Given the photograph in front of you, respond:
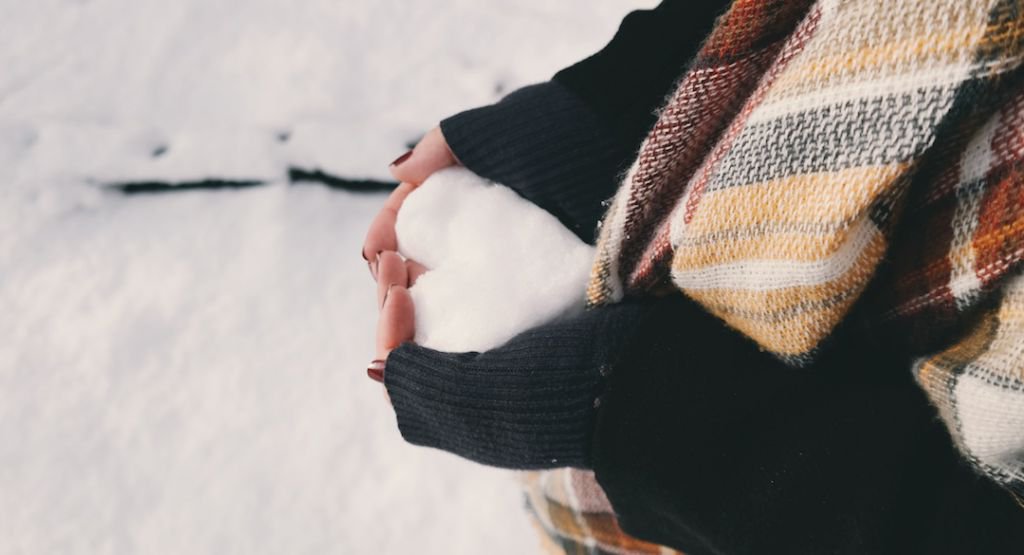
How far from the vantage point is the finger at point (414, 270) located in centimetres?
59

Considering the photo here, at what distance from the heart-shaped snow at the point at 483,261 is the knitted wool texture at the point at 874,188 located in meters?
0.13

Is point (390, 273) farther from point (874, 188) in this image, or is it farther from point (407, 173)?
point (874, 188)

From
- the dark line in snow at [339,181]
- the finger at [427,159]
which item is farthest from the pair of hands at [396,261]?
the dark line in snow at [339,181]

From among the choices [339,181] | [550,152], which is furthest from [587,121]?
[339,181]

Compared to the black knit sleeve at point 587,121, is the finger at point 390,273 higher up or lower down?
lower down

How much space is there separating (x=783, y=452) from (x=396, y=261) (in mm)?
351

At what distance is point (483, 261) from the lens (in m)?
0.51

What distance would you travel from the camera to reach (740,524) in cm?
36

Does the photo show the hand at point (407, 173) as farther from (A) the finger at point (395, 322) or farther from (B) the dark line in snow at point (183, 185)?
(B) the dark line in snow at point (183, 185)

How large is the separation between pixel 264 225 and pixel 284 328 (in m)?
0.16

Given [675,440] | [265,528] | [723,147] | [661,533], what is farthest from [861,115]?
[265,528]

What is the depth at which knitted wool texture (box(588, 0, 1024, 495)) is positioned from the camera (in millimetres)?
260

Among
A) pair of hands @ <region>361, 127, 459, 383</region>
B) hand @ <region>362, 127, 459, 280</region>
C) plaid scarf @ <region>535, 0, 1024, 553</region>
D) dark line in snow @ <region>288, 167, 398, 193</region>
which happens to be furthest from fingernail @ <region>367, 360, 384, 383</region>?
dark line in snow @ <region>288, 167, 398, 193</region>

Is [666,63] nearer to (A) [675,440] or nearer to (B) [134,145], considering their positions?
(A) [675,440]
